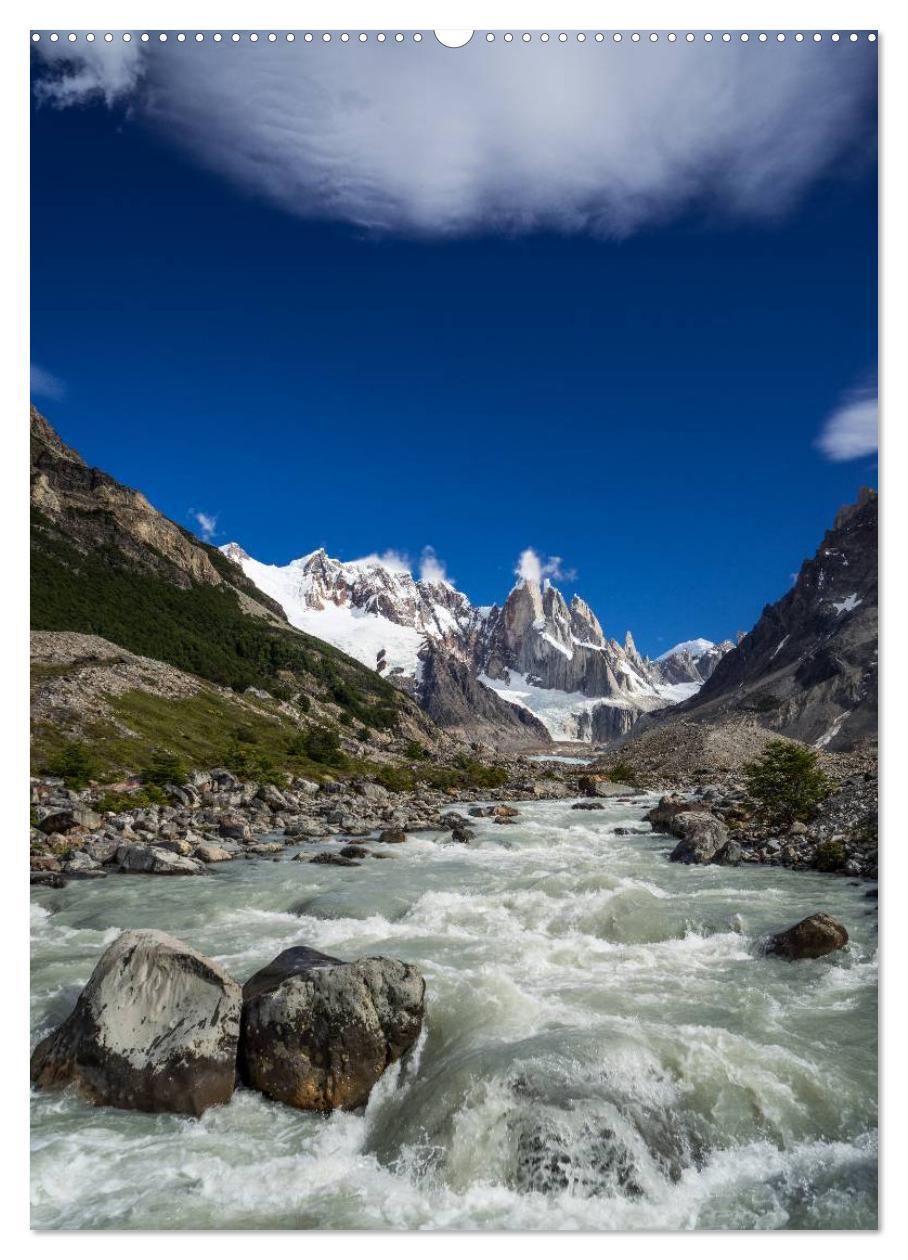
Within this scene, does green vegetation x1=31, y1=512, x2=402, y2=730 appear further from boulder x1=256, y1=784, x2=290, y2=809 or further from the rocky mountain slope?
the rocky mountain slope

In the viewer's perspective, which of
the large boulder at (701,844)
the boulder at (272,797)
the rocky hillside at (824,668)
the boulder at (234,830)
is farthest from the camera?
the rocky hillside at (824,668)

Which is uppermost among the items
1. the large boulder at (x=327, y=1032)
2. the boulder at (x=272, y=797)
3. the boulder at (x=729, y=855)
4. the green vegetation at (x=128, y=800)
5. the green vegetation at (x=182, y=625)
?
the green vegetation at (x=182, y=625)

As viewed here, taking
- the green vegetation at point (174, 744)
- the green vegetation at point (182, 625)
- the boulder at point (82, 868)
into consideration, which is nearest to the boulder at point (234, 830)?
the green vegetation at point (174, 744)

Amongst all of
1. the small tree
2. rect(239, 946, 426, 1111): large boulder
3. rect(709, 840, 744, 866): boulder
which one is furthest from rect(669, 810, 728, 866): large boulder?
rect(239, 946, 426, 1111): large boulder

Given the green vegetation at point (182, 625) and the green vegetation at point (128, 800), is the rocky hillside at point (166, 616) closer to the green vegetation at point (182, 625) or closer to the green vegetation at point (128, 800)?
the green vegetation at point (182, 625)
